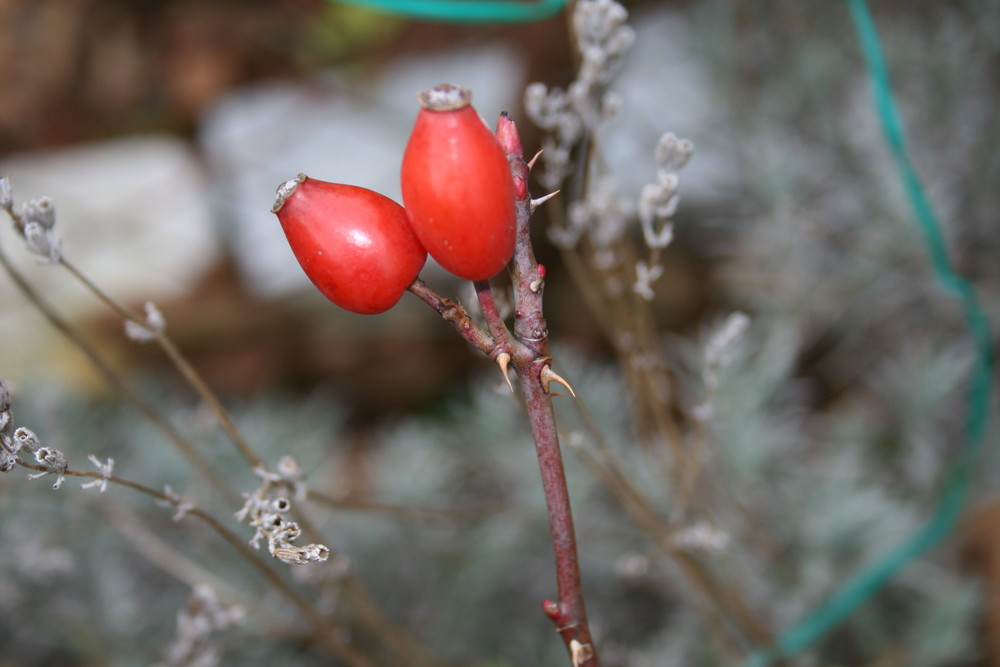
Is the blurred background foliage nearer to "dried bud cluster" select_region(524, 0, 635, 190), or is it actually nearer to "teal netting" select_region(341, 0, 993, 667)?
"teal netting" select_region(341, 0, 993, 667)

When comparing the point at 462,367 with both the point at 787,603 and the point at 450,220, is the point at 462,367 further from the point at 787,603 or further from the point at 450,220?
the point at 450,220

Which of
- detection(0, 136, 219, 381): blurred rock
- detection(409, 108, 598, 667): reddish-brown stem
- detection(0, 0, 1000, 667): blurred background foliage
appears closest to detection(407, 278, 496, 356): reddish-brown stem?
detection(409, 108, 598, 667): reddish-brown stem

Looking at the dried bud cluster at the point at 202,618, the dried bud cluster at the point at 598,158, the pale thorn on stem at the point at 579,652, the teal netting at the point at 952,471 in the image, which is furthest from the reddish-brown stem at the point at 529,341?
the teal netting at the point at 952,471

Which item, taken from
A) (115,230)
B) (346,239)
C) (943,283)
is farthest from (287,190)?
(115,230)

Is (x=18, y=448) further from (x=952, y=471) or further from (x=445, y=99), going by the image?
(x=952, y=471)

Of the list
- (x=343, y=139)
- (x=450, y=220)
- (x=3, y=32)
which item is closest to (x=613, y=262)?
(x=450, y=220)

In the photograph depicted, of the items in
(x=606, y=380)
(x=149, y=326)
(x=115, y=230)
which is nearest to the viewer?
(x=149, y=326)

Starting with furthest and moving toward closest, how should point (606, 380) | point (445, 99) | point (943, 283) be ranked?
point (606, 380)
point (943, 283)
point (445, 99)
